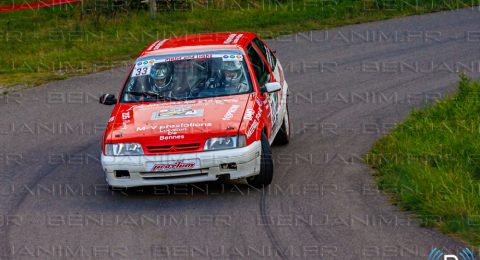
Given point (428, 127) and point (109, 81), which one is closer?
point (428, 127)

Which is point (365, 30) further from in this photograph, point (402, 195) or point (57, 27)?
point (402, 195)

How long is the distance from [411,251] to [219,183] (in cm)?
303

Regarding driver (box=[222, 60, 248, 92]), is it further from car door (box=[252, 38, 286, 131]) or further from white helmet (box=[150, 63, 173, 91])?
white helmet (box=[150, 63, 173, 91])

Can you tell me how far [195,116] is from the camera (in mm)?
9992

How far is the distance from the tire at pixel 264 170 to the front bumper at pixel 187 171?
18 centimetres

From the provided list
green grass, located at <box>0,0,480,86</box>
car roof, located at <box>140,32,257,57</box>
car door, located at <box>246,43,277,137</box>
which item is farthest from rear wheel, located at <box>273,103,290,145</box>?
green grass, located at <box>0,0,480,86</box>

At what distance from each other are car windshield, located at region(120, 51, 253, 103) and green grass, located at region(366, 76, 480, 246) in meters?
1.83

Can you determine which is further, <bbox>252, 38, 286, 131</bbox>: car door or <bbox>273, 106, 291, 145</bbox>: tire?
<bbox>273, 106, 291, 145</bbox>: tire

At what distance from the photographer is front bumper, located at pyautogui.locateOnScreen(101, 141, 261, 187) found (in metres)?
9.54

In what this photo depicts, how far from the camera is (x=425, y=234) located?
820 centimetres

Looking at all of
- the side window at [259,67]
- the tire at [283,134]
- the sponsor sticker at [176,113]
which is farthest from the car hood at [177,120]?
the tire at [283,134]

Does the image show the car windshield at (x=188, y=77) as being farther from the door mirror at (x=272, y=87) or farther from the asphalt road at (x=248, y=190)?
the asphalt road at (x=248, y=190)

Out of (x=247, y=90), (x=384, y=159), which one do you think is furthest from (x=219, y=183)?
(x=384, y=159)

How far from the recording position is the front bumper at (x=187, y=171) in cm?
954
